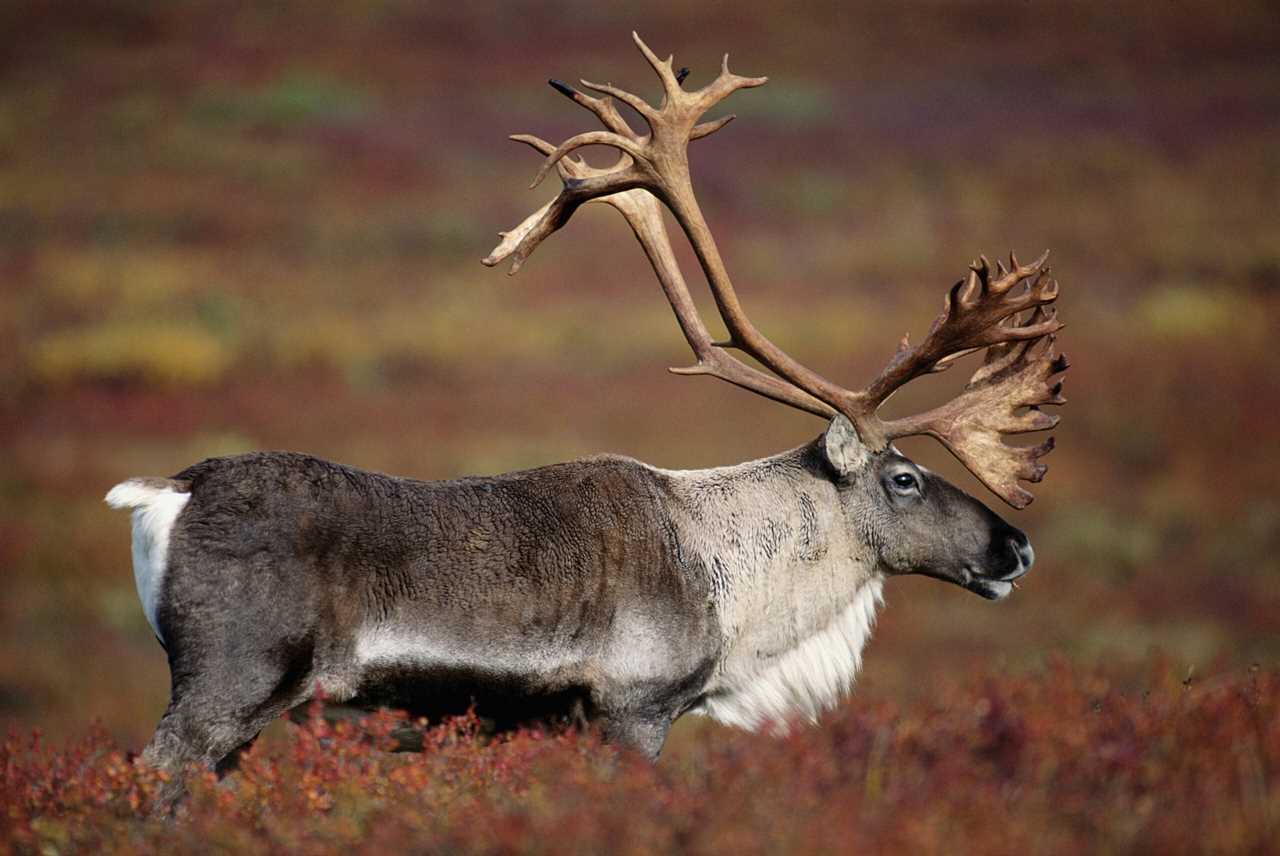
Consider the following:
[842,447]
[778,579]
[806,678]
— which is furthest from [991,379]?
[806,678]

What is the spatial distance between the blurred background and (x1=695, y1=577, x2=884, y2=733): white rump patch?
435 cm

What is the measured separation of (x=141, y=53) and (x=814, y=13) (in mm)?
13269

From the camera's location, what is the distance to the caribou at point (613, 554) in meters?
5.62

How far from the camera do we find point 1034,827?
14.2 ft

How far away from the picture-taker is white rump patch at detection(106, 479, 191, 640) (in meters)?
5.62

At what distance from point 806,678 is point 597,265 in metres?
17.6

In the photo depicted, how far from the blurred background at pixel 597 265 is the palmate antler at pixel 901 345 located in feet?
14.5

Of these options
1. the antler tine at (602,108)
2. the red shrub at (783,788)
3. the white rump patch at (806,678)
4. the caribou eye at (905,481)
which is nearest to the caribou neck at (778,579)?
the white rump patch at (806,678)

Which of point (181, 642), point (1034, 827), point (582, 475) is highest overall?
point (582, 475)

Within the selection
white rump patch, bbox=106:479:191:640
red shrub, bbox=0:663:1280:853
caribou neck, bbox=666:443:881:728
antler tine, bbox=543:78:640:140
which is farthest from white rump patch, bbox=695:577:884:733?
antler tine, bbox=543:78:640:140

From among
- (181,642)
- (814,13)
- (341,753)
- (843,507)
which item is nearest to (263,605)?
(181,642)

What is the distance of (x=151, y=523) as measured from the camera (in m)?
5.65

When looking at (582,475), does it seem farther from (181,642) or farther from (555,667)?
(181,642)

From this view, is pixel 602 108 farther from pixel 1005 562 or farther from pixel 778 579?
pixel 1005 562
